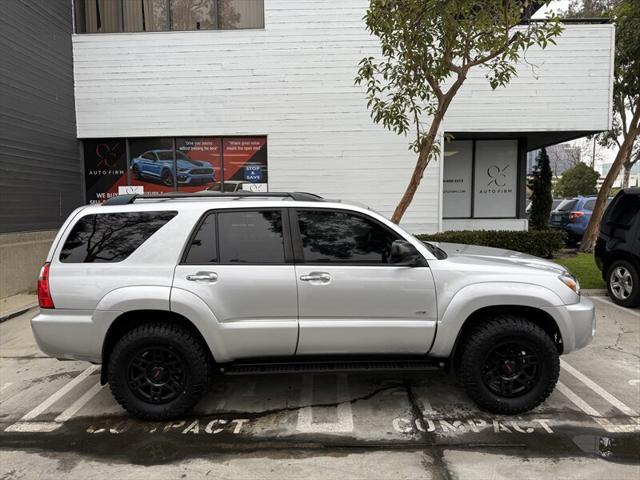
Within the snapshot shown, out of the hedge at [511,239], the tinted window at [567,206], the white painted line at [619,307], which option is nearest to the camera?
the white painted line at [619,307]

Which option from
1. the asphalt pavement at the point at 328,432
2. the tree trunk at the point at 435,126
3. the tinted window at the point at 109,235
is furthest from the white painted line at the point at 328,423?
the tree trunk at the point at 435,126

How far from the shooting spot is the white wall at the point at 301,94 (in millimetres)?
10289

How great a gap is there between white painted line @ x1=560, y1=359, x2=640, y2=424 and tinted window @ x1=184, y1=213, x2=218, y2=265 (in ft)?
12.1

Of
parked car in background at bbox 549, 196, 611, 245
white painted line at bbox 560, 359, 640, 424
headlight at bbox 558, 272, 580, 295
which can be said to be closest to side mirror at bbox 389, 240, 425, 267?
headlight at bbox 558, 272, 580, 295

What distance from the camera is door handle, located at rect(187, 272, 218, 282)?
3680 millimetres

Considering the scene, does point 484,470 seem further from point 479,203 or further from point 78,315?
point 479,203

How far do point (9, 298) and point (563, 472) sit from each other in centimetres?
884

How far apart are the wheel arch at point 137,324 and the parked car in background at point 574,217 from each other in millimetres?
13186

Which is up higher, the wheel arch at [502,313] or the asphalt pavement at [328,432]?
the wheel arch at [502,313]

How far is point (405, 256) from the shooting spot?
145 inches

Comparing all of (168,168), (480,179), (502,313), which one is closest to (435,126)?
(502,313)

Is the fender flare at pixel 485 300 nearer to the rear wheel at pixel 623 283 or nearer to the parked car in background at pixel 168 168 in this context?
the rear wheel at pixel 623 283

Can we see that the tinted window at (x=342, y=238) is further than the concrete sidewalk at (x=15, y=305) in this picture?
No

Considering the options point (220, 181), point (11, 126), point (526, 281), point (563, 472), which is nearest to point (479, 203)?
point (220, 181)
